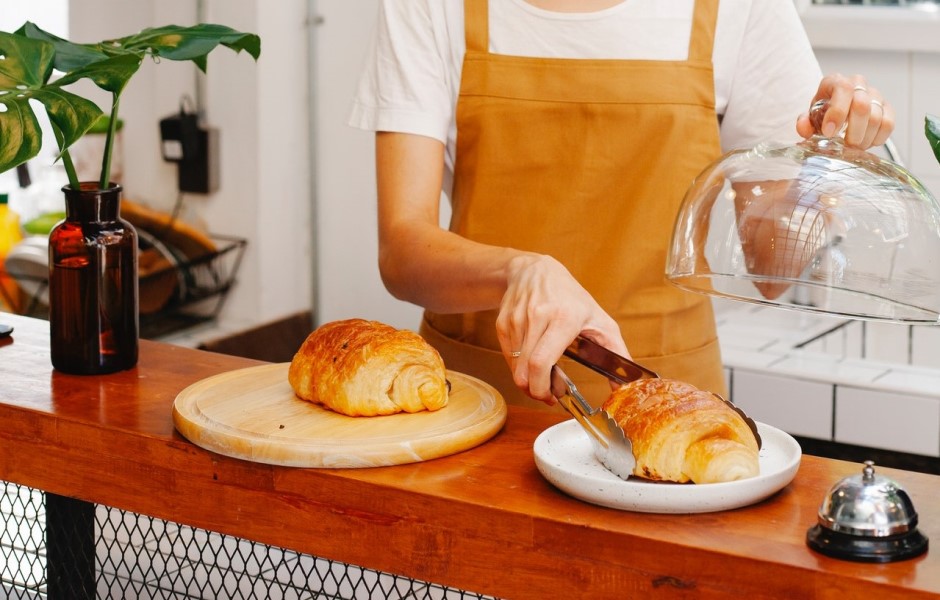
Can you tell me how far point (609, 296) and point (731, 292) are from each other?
0.54m

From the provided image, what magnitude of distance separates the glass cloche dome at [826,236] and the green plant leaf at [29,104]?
2.02 feet

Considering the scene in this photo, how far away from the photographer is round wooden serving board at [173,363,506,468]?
1021 millimetres

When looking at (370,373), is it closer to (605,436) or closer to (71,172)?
(605,436)

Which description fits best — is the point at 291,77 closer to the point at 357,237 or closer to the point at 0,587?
the point at 357,237

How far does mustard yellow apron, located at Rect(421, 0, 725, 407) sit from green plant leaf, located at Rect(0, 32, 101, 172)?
0.58 m

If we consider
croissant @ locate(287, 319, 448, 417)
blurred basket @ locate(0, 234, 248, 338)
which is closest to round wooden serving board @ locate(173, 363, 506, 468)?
croissant @ locate(287, 319, 448, 417)

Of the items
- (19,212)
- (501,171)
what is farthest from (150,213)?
(501,171)

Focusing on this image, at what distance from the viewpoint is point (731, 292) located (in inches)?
40.1

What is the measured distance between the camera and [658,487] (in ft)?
2.94

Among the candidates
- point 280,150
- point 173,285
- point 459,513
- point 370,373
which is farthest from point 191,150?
point 459,513

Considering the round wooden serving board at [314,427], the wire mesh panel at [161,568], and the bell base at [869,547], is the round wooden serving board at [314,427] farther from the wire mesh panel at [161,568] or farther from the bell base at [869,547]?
the bell base at [869,547]

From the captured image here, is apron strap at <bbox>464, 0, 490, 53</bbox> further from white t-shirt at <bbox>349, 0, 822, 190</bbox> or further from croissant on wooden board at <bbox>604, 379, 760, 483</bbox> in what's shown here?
croissant on wooden board at <bbox>604, 379, 760, 483</bbox>

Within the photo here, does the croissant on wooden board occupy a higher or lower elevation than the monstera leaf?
lower

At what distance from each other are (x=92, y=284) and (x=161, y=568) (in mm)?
341
